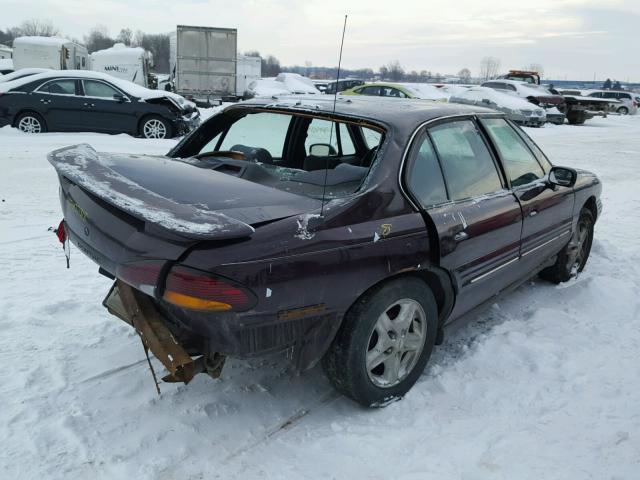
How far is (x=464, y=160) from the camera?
11.7 ft

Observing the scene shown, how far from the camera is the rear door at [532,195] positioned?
3902 mm

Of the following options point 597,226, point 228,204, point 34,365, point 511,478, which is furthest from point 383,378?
point 597,226

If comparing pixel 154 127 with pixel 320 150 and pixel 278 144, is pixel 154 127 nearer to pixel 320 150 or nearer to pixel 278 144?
pixel 278 144

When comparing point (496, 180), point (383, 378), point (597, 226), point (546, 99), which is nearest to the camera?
point (383, 378)

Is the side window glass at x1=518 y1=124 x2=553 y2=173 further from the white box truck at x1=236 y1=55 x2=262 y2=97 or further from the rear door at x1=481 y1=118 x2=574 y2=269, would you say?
the white box truck at x1=236 y1=55 x2=262 y2=97

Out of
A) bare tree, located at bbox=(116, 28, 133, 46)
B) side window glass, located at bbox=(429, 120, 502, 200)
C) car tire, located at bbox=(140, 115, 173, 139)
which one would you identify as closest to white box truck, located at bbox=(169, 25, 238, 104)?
car tire, located at bbox=(140, 115, 173, 139)

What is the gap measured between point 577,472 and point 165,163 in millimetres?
2723

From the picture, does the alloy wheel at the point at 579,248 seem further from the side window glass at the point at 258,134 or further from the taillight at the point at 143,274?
the taillight at the point at 143,274

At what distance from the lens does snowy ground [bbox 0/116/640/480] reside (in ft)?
8.45

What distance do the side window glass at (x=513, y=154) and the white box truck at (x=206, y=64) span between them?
63.7ft

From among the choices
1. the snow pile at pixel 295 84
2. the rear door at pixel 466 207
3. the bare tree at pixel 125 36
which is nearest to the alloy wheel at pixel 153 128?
the rear door at pixel 466 207

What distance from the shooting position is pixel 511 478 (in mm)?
2527

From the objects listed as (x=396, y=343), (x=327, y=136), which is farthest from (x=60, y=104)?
(x=396, y=343)

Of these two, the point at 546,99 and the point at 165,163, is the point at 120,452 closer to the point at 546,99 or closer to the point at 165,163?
the point at 165,163
